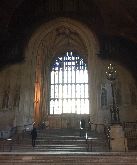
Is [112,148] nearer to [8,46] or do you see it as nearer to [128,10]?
[128,10]

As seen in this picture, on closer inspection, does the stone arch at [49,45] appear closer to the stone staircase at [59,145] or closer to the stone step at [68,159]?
the stone staircase at [59,145]

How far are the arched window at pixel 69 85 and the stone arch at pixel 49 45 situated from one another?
1.01 meters

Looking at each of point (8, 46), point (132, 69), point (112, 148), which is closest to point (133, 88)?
point (132, 69)

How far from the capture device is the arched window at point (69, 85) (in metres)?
28.2

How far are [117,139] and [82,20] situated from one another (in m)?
12.4

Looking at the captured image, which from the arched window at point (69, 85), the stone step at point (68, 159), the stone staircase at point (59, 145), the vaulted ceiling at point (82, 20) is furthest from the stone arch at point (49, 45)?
the stone step at point (68, 159)

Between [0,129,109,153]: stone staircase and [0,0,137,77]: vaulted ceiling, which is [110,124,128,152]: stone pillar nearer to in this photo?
[0,129,109,153]: stone staircase

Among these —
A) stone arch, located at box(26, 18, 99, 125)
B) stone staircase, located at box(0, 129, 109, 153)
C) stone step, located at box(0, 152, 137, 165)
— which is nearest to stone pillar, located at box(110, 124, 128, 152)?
stone staircase, located at box(0, 129, 109, 153)

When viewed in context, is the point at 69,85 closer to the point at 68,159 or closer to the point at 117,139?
the point at 117,139

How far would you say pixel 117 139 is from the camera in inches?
573

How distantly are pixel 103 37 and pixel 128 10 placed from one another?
4127mm

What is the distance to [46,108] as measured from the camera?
89.8 ft

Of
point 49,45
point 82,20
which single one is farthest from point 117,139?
point 49,45

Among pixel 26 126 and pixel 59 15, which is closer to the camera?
pixel 26 126
